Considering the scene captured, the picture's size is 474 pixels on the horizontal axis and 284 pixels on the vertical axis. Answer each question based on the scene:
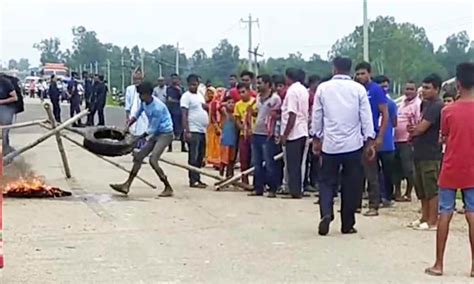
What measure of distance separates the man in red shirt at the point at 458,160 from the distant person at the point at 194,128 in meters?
7.74

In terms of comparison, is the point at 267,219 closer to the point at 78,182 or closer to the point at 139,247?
the point at 139,247

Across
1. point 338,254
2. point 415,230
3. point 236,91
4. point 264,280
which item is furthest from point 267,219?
point 236,91

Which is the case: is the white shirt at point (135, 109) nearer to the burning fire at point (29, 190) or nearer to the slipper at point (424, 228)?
the burning fire at point (29, 190)

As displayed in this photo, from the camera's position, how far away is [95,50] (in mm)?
128000

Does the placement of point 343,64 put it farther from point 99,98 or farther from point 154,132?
point 99,98

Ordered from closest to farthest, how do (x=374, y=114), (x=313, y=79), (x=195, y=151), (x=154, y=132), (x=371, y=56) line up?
(x=374, y=114), (x=154, y=132), (x=313, y=79), (x=195, y=151), (x=371, y=56)

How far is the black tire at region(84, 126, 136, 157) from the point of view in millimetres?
14953

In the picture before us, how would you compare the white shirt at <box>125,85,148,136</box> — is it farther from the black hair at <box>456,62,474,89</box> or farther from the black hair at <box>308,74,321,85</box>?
the black hair at <box>456,62,474,89</box>

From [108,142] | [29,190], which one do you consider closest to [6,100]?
[108,142]

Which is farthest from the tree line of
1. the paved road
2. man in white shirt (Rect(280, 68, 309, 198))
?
man in white shirt (Rect(280, 68, 309, 198))

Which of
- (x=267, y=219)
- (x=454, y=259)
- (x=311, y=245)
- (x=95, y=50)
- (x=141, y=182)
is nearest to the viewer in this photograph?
(x=454, y=259)

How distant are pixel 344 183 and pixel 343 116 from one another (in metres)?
0.74

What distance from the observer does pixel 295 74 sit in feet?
48.1

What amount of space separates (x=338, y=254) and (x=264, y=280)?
1.52m
